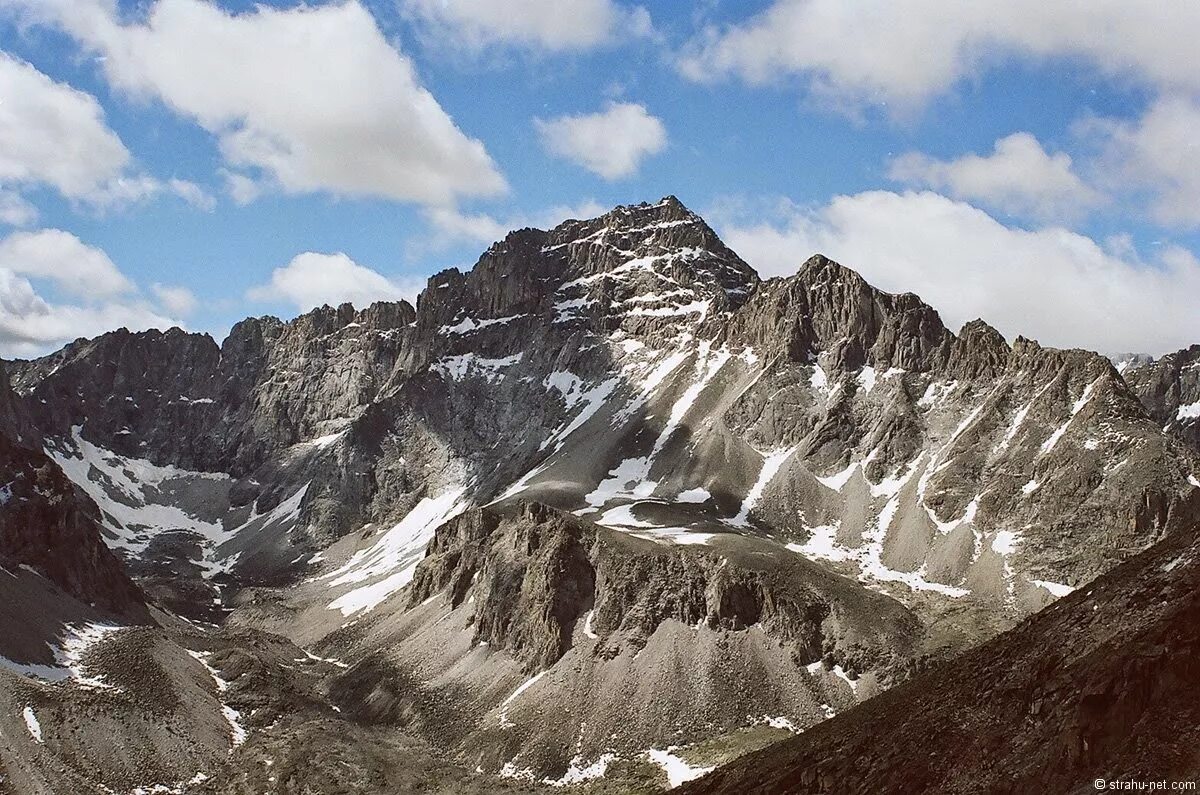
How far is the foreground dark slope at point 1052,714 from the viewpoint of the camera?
26.3 m

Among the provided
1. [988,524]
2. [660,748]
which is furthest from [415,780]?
[988,524]

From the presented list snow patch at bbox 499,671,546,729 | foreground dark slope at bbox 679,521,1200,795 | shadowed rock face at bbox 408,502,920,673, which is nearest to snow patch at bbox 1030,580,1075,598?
shadowed rock face at bbox 408,502,920,673

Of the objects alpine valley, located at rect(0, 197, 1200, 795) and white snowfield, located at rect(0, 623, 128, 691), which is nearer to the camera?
alpine valley, located at rect(0, 197, 1200, 795)

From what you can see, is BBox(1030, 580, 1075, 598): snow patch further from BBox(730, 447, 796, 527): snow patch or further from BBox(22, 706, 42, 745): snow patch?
BBox(22, 706, 42, 745): snow patch

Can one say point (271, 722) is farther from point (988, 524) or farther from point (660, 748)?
point (988, 524)

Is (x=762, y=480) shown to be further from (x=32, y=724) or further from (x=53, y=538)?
(x=32, y=724)

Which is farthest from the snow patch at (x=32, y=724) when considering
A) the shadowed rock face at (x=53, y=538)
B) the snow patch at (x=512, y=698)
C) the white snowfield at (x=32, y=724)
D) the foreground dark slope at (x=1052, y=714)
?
the foreground dark slope at (x=1052, y=714)

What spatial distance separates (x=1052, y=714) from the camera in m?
29.2

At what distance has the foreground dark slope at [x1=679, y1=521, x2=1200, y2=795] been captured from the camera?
26281 millimetres

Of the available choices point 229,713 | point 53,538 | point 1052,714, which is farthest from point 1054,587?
point 53,538

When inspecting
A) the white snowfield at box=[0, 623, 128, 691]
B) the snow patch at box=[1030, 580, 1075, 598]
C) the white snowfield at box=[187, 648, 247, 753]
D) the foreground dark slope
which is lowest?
the white snowfield at box=[187, 648, 247, 753]

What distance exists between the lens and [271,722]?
104 m

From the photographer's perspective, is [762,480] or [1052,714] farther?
[762,480]

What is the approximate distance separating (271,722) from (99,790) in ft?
89.4
